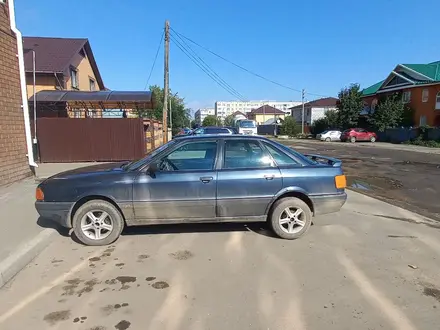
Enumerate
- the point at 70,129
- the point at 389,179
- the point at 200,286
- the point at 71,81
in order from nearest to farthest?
the point at 200,286, the point at 389,179, the point at 70,129, the point at 71,81

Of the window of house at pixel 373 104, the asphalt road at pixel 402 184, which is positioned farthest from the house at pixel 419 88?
the asphalt road at pixel 402 184

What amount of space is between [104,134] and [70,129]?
137 centimetres

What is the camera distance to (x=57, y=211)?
4.79m

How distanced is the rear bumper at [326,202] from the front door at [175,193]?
154cm

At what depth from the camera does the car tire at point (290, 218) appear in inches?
197

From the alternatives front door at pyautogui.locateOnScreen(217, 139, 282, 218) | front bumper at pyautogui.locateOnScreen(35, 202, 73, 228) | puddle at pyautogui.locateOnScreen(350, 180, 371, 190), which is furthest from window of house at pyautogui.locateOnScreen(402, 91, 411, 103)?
front bumper at pyautogui.locateOnScreen(35, 202, 73, 228)

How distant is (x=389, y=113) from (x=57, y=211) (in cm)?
3850

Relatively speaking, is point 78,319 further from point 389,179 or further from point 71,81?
point 71,81

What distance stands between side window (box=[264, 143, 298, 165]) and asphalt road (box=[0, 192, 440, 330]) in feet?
3.74

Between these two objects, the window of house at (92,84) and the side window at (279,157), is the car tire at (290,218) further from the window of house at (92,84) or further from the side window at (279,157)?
the window of house at (92,84)

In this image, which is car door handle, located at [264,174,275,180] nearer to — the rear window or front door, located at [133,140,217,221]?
front door, located at [133,140,217,221]

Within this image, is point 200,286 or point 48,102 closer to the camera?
point 200,286

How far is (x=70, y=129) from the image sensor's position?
46.1ft

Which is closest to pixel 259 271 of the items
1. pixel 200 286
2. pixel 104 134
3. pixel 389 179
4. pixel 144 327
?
pixel 200 286
